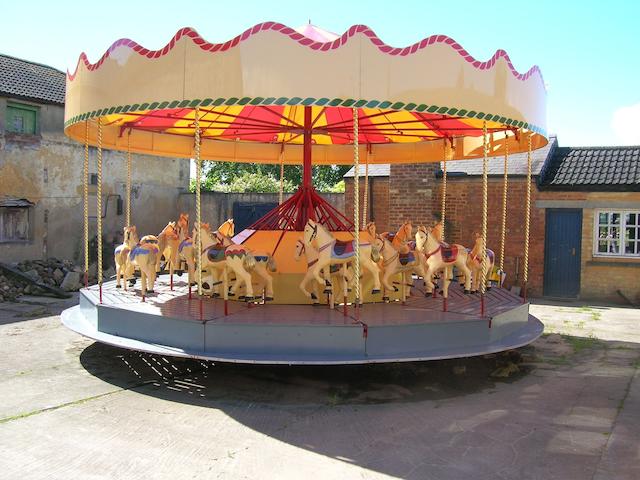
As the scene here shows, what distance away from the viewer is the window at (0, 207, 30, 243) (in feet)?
59.7

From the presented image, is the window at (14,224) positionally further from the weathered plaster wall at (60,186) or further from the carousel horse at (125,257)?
the carousel horse at (125,257)

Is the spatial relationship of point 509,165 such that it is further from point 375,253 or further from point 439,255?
point 375,253

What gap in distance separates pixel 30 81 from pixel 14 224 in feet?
15.3

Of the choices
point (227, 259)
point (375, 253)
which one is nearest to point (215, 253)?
point (227, 259)

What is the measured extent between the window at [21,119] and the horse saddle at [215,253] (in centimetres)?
1309

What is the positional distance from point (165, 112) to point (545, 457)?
7.49 m

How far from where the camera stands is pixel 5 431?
5.55 metres

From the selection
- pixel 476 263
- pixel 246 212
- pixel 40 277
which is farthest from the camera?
pixel 246 212

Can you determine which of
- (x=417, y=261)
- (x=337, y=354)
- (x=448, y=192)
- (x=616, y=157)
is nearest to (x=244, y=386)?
(x=337, y=354)

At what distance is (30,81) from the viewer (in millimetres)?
19469

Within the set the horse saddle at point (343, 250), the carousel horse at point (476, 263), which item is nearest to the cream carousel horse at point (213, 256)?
the horse saddle at point (343, 250)

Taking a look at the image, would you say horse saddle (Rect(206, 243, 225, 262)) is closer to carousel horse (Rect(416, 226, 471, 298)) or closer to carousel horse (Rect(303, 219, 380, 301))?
carousel horse (Rect(303, 219, 380, 301))

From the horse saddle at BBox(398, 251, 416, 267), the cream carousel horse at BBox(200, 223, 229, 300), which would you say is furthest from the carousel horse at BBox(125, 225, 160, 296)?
the horse saddle at BBox(398, 251, 416, 267)

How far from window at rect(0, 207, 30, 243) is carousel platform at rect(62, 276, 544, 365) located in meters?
11.3
